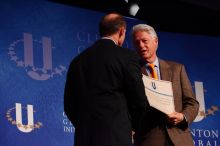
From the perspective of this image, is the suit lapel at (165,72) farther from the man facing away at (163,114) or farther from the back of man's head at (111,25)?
the back of man's head at (111,25)

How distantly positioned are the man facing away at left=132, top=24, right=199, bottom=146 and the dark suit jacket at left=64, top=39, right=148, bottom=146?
Answer: 1.68 feet

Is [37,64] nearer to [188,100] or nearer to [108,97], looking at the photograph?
[188,100]

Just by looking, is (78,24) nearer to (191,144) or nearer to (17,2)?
(17,2)

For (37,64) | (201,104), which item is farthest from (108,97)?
(201,104)

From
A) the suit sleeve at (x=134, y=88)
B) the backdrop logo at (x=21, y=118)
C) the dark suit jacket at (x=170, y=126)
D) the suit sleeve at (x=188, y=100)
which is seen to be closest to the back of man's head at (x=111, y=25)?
the suit sleeve at (x=134, y=88)

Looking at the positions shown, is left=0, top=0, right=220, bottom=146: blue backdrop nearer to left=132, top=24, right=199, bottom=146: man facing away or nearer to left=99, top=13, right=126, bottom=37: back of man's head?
left=132, top=24, right=199, bottom=146: man facing away

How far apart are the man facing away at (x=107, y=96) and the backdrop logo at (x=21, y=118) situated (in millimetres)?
1549

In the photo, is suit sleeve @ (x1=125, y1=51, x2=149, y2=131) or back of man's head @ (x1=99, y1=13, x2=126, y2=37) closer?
suit sleeve @ (x1=125, y1=51, x2=149, y2=131)

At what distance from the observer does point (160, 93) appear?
121 inches

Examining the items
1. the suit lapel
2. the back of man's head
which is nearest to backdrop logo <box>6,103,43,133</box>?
the suit lapel

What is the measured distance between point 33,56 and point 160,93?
5.31 feet

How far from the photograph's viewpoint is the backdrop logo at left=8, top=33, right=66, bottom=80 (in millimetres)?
4305

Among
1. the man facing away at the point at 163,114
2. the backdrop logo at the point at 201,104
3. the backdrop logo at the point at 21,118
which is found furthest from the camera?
the backdrop logo at the point at 201,104

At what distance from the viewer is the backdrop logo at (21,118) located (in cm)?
415
